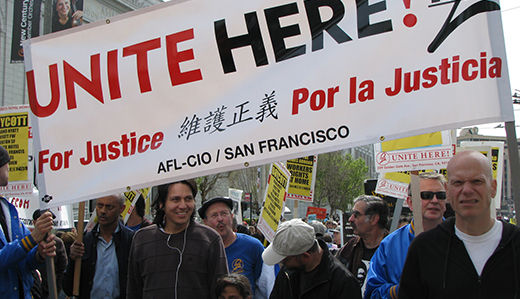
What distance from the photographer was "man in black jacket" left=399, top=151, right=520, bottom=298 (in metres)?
2.27

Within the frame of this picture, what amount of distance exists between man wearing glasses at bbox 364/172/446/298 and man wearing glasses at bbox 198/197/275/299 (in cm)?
141

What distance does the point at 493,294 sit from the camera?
2.25 meters

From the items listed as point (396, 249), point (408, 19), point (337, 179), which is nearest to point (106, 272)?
point (396, 249)

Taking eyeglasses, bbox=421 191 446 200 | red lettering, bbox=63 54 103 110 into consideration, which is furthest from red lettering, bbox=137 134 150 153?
eyeglasses, bbox=421 191 446 200

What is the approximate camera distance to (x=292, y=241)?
3260mm

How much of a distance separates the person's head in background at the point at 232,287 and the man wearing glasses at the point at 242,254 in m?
0.95

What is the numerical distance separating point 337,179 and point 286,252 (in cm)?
5235

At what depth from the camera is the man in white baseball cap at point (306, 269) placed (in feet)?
10.4

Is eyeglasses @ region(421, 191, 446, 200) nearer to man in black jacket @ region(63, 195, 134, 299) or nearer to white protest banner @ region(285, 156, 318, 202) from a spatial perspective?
man in black jacket @ region(63, 195, 134, 299)

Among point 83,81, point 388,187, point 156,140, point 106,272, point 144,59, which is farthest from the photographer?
point 388,187

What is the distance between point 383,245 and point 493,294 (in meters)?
1.30

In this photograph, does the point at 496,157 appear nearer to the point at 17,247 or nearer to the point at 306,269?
the point at 306,269

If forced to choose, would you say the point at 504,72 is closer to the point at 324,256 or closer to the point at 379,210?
the point at 324,256

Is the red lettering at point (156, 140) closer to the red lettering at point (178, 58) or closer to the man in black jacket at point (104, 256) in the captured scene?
the red lettering at point (178, 58)
